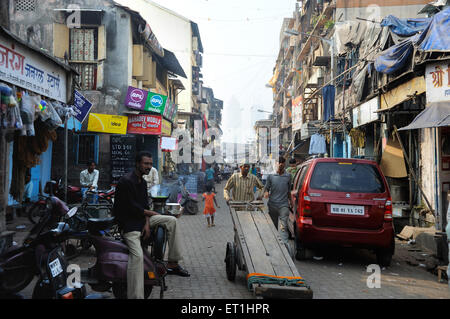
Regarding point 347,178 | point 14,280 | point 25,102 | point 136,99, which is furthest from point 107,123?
point 14,280

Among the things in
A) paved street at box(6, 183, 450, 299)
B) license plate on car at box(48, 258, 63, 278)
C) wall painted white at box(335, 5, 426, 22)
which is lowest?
paved street at box(6, 183, 450, 299)

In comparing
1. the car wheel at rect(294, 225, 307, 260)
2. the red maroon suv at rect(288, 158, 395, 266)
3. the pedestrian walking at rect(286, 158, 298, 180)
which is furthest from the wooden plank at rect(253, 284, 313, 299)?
the pedestrian walking at rect(286, 158, 298, 180)

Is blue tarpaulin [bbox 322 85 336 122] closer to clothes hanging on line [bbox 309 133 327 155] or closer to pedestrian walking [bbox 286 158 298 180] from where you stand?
clothes hanging on line [bbox 309 133 327 155]

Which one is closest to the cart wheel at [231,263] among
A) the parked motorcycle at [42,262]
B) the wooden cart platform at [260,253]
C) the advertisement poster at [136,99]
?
the wooden cart platform at [260,253]

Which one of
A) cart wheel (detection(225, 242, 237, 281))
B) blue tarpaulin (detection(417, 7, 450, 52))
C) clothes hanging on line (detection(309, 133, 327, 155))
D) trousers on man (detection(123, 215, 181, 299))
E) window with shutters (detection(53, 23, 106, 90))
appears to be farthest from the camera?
clothes hanging on line (detection(309, 133, 327, 155))

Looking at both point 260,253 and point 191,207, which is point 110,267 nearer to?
point 260,253

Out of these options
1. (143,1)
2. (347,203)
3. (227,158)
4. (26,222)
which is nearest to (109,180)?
(26,222)

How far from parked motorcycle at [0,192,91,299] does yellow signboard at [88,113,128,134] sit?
1097 cm

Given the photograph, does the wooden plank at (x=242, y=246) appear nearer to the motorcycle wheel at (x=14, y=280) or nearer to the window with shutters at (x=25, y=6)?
the motorcycle wheel at (x=14, y=280)

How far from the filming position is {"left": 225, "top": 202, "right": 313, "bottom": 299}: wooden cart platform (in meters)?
4.50

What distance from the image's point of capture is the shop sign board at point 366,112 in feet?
41.7

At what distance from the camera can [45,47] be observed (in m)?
16.0

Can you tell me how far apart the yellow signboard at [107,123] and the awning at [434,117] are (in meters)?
10.6

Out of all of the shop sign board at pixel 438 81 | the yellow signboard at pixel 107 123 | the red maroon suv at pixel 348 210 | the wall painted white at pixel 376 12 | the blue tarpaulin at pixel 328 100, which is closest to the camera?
the red maroon suv at pixel 348 210
